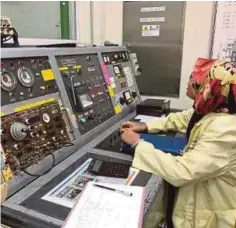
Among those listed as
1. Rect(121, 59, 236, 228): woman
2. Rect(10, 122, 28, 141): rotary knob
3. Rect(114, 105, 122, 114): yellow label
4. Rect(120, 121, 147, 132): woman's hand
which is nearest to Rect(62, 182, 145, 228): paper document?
Rect(121, 59, 236, 228): woman

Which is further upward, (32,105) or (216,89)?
(216,89)

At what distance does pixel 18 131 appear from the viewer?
3.45 ft

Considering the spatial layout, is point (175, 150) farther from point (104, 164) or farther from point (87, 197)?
point (87, 197)

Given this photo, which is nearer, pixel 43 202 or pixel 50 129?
pixel 43 202

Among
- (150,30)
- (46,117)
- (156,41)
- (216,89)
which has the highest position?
(150,30)

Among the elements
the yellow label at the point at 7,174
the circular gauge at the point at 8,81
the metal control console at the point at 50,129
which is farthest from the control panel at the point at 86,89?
the yellow label at the point at 7,174

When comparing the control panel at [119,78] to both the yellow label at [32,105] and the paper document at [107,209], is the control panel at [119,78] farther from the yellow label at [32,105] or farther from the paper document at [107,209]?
the paper document at [107,209]

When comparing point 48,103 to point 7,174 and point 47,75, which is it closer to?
point 47,75

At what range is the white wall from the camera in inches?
96.7

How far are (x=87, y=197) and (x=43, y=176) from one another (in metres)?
0.29

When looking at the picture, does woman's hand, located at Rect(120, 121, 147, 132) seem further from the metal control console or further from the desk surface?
the desk surface

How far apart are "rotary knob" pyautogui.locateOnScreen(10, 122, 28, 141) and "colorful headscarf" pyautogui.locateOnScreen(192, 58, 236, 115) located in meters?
0.77

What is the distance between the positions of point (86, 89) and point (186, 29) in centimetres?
142

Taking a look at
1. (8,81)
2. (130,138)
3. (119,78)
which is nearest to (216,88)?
(130,138)
